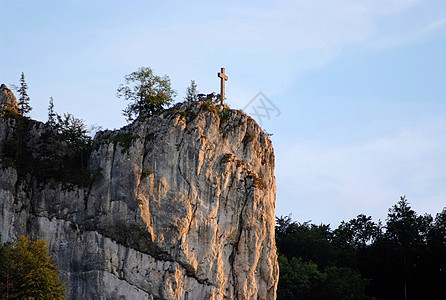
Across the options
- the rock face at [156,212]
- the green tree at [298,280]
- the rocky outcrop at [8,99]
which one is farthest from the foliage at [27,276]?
the green tree at [298,280]

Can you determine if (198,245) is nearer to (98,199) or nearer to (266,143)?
(98,199)

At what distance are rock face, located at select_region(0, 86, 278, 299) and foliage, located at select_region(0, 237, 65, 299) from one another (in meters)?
2.71

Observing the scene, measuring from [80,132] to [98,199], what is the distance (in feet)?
18.7

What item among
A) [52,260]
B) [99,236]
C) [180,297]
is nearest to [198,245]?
[180,297]

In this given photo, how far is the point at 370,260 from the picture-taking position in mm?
67188

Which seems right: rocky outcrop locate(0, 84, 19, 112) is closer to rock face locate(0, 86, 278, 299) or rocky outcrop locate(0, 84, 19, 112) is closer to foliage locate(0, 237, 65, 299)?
rock face locate(0, 86, 278, 299)

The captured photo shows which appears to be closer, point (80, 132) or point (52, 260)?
point (52, 260)

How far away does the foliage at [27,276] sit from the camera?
3419 cm

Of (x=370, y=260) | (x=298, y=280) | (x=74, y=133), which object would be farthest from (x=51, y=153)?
(x=370, y=260)

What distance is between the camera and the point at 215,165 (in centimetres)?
4056

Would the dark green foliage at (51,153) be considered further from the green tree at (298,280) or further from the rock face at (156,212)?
the green tree at (298,280)

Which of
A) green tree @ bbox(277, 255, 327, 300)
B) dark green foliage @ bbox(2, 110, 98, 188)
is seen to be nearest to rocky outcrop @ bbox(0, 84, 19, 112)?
dark green foliage @ bbox(2, 110, 98, 188)

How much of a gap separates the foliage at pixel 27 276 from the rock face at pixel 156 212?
2709 millimetres

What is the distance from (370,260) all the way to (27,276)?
1592 inches
